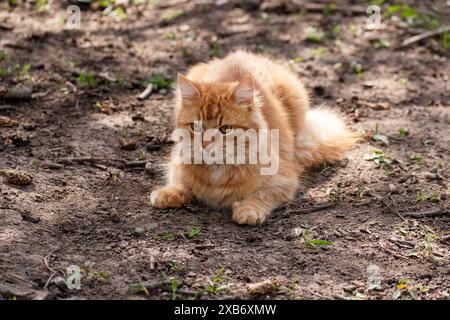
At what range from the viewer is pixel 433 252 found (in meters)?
3.95

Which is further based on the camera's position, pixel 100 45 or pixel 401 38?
pixel 401 38

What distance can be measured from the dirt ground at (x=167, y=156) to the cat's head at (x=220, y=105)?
25.5 inches

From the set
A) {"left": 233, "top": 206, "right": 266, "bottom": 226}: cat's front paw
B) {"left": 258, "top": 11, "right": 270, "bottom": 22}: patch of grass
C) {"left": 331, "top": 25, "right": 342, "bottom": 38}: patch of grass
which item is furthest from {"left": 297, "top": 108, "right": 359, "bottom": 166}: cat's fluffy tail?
{"left": 258, "top": 11, "right": 270, "bottom": 22}: patch of grass

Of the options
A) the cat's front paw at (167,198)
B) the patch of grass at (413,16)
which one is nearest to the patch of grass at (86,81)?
the cat's front paw at (167,198)

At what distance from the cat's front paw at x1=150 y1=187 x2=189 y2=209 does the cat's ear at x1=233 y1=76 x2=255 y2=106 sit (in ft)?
2.55

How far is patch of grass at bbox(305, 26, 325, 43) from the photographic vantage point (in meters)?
7.46

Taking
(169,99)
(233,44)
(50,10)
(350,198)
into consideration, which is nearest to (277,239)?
(350,198)

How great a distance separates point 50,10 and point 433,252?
5700 millimetres

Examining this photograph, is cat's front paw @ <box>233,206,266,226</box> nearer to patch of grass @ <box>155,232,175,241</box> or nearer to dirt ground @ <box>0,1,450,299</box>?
dirt ground @ <box>0,1,450,299</box>

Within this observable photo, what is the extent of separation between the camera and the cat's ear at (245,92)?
4.25 m

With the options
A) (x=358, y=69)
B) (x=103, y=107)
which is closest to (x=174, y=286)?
(x=103, y=107)

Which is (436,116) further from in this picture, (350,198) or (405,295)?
(405,295)

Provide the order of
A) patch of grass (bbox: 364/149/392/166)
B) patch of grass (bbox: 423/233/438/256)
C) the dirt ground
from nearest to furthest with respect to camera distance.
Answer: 1. the dirt ground
2. patch of grass (bbox: 423/233/438/256)
3. patch of grass (bbox: 364/149/392/166)

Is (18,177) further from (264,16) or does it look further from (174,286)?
(264,16)
